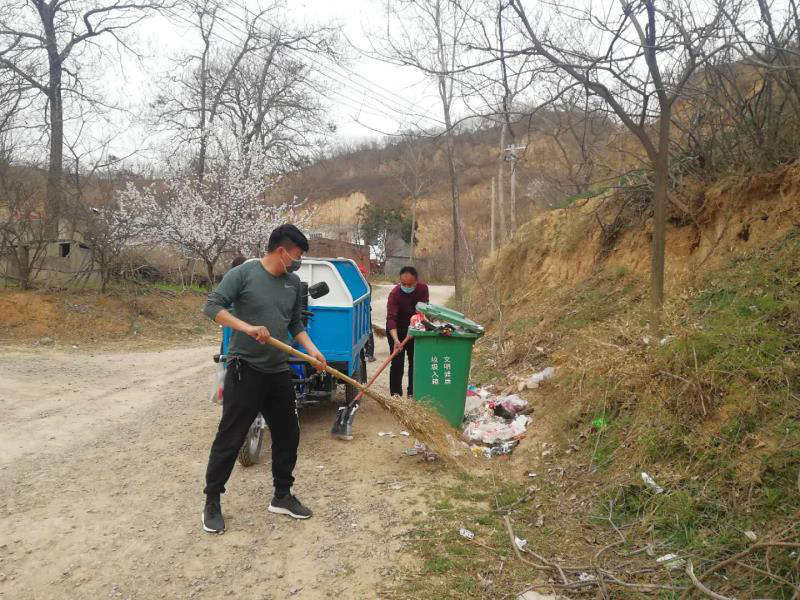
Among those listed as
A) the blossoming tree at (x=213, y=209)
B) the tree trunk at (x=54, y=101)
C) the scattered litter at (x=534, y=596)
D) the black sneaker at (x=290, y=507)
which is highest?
the tree trunk at (x=54, y=101)

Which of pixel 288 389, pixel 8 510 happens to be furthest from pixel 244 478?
pixel 8 510

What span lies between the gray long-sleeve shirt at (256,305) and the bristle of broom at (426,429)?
1125 mm

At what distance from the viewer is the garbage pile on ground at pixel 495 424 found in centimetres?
544

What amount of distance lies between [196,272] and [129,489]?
19.1m

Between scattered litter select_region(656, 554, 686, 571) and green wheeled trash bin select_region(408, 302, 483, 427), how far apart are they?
9.23 ft

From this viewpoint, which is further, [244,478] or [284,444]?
[244,478]

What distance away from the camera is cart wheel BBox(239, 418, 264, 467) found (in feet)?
16.5

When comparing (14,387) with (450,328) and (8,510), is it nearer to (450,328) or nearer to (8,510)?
(8,510)

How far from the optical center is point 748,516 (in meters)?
3.19

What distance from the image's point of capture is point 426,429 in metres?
4.93

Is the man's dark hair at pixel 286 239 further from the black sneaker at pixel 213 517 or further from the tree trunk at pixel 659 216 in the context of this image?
the tree trunk at pixel 659 216

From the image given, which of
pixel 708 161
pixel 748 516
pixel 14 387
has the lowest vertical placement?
pixel 14 387

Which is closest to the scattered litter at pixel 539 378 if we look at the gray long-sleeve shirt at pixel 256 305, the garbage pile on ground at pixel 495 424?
the garbage pile on ground at pixel 495 424

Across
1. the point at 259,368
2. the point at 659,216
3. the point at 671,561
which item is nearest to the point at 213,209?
the point at 659,216
